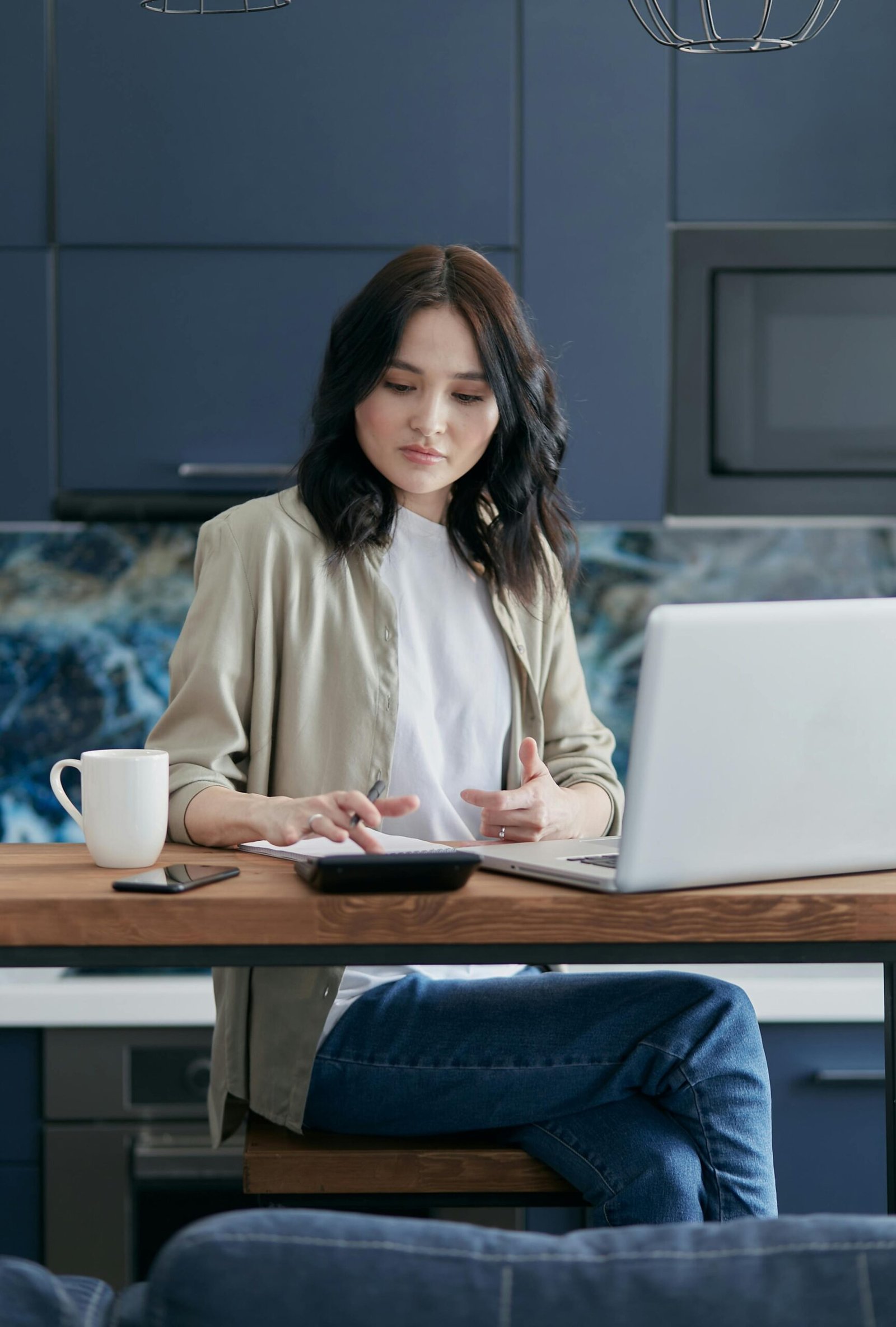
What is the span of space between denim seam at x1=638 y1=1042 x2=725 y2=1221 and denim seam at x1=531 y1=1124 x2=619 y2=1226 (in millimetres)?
97

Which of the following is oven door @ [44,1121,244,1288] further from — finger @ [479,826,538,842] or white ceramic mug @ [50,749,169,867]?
white ceramic mug @ [50,749,169,867]

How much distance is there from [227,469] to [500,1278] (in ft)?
6.36

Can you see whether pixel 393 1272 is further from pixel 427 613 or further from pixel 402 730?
pixel 427 613

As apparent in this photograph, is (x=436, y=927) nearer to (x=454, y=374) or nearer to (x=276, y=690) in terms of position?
(x=276, y=690)

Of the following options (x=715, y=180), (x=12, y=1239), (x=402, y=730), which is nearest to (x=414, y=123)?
(x=715, y=180)

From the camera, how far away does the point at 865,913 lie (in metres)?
1.20

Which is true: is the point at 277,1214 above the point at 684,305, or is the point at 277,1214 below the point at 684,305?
below

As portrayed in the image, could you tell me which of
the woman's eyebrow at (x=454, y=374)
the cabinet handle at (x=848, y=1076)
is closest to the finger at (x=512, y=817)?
the woman's eyebrow at (x=454, y=374)

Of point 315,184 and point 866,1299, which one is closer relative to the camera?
point 866,1299

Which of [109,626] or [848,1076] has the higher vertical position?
[109,626]

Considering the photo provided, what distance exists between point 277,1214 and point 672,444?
199 cm

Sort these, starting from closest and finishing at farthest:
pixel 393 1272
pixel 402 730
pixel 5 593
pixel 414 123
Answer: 1. pixel 393 1272
2. pixel 402 730
3. pixel 414 123
4. pixel 5 593

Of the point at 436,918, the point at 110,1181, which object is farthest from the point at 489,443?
the point at 110,1181

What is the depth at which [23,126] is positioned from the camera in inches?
99.3
